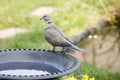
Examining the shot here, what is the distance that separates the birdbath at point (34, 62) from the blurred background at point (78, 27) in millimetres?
1966

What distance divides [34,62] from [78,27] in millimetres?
3637

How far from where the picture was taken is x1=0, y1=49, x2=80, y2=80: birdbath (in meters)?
2.91

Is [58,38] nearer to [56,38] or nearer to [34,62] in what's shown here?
[56,38]

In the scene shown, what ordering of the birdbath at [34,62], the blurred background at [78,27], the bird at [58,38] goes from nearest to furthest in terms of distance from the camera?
the birdbath at [34,62]
the bird at [58,38]
the blurred background at [78,27]

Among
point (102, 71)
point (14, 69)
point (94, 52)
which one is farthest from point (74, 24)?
point (14, 69)

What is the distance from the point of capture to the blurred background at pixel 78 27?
5.63 meters

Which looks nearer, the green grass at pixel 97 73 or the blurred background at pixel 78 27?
the green grass at pixel 97 73

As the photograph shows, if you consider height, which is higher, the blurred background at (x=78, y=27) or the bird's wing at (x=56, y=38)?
the blurred background at (x=78, y=27)

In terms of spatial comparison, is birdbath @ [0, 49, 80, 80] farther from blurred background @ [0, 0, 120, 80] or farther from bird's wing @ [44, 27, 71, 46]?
blurred background @ [0, 0, 120, 80]

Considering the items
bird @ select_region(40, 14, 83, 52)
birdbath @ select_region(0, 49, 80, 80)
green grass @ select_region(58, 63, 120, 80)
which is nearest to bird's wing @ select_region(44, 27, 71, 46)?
bird @ select_region(40, 14, 83, 52)

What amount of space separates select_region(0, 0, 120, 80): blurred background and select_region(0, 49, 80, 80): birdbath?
1.97 meters

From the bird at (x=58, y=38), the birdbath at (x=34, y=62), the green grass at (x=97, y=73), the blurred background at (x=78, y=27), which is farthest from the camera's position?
the blurred background at (x=78, y=27)

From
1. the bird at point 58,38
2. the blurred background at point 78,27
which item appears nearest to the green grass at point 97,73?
the blurred background at point 78,27

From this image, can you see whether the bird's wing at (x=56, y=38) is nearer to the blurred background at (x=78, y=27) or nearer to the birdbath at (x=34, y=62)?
the birdbath at (x=34, y=62)
